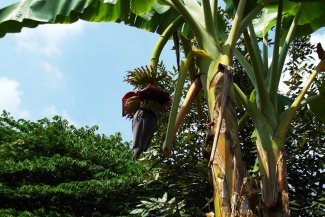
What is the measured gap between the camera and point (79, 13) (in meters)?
3.17

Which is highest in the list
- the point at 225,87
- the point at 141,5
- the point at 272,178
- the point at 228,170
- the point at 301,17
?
the point at 301,17

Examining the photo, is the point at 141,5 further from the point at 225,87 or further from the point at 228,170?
the point at 228,170

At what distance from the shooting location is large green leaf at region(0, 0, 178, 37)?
2.64 m

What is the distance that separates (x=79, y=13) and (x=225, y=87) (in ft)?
5.15

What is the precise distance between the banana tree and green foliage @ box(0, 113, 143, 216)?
5.33 meters

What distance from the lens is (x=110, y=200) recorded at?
8.88 metres

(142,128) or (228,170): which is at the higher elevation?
(142,128)

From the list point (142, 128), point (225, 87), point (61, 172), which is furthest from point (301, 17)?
point (61, 172)

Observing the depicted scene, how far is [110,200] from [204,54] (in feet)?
23.5

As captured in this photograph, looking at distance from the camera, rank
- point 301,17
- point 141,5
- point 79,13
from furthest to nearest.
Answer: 1. point 301,17
2. point 79,13
3. point 141,5

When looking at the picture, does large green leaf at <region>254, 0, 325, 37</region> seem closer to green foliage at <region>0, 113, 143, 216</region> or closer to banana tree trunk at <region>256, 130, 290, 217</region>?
banana tree trunk at <region>256, 130, 290, 217</region>

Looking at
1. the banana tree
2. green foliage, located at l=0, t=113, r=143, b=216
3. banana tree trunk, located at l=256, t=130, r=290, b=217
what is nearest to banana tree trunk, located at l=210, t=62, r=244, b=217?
the banana tree

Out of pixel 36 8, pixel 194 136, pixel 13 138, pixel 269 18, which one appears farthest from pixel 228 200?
pixel 13 138

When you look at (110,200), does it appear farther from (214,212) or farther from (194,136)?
(214,212)
